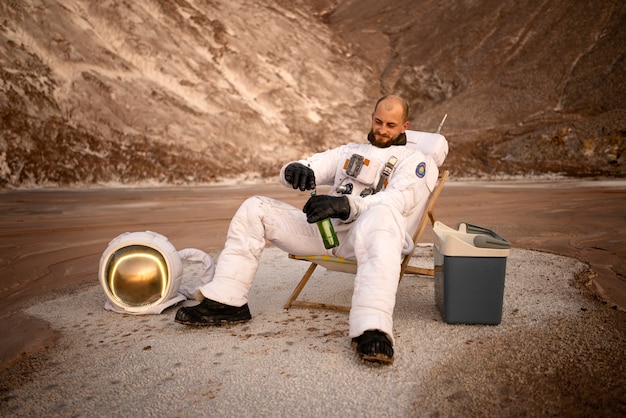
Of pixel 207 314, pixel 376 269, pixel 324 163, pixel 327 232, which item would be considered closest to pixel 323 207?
pixel 327 232

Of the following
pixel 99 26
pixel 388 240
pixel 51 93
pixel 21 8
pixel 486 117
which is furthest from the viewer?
pixel 486 117

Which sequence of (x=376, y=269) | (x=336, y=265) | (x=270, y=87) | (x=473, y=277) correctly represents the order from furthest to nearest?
(x=270, y=87)
(x=336, y=265)
(x=473, y=277)
(x=376, y=269)

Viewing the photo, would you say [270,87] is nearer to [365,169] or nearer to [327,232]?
[365,169]

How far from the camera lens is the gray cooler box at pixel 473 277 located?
3416mm

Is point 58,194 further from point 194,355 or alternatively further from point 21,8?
point 194,355

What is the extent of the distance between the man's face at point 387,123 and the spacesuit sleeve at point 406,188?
233 millimetres

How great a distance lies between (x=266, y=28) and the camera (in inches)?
1003

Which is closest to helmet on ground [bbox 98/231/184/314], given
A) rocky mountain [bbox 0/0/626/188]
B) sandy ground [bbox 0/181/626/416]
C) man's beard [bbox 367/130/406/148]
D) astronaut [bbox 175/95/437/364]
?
sandy ground [bbox 0/181/626/416]

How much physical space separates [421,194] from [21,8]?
19.9m

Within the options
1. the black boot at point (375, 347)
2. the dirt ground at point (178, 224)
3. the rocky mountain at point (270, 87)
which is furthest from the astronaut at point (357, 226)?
the rocky mountain at point (270, 87)

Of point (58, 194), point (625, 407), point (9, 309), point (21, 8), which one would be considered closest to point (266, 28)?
point (21, 8)

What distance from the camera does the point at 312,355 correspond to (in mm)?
3154

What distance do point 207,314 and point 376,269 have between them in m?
1.28

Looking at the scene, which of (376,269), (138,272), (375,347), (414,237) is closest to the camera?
(375,347)
